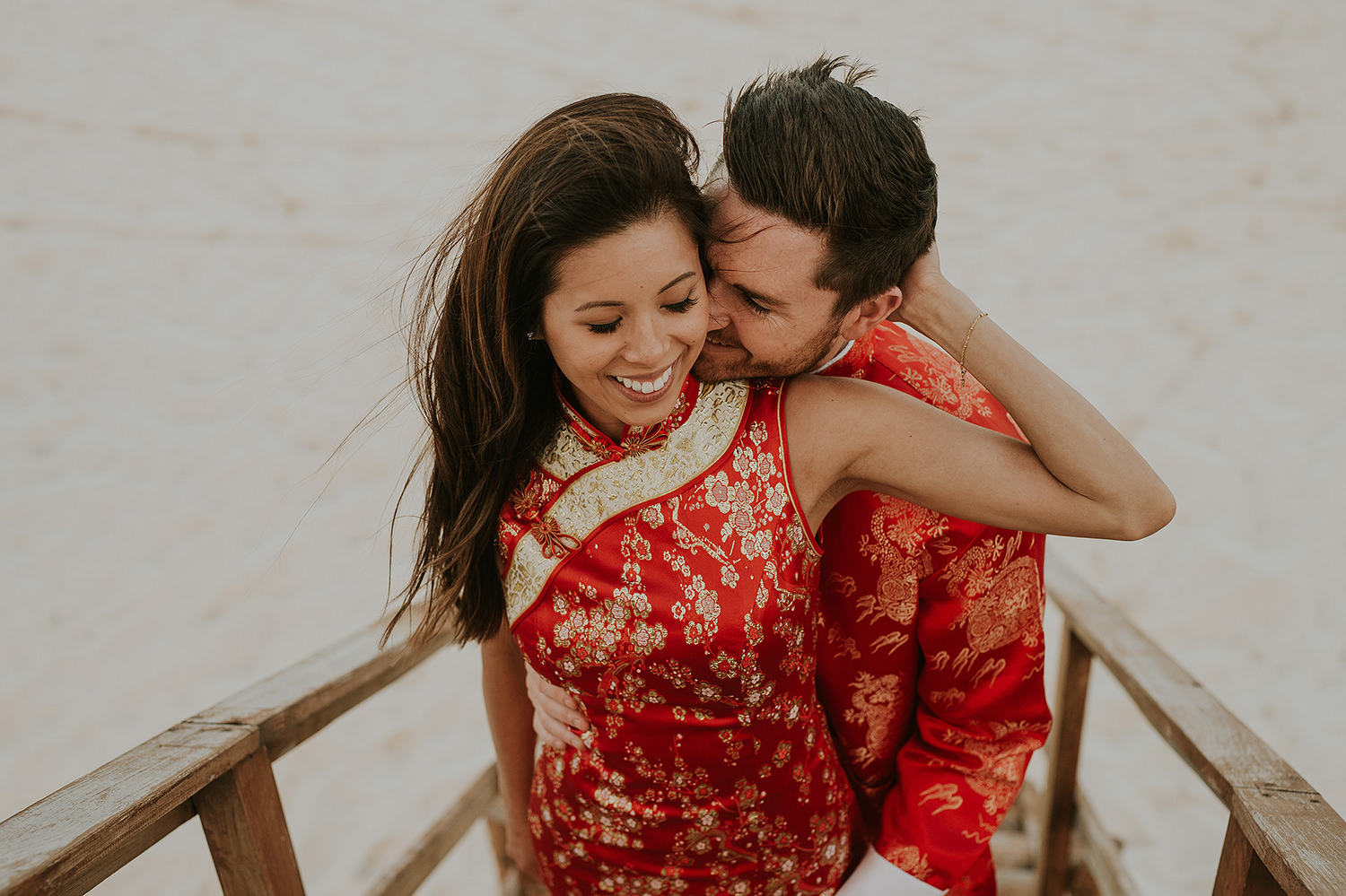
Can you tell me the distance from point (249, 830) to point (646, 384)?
0.87 metres

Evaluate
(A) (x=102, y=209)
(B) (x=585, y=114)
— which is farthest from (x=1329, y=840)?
(A) (x=102, y=209)

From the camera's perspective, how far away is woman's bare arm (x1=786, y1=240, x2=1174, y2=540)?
115 centimetres

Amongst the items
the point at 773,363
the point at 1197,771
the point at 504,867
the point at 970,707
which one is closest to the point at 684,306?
the point at 773,363

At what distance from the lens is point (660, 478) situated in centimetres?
123

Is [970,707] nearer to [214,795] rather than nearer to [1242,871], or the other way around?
[1242,871]

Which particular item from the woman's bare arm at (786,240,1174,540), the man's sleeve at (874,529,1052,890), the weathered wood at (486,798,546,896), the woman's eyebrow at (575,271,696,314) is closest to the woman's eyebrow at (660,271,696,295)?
the woman's eyebrow at (575,271,696,314)

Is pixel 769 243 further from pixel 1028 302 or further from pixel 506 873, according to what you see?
pixel 1028 302

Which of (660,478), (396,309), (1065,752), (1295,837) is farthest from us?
(396,309)

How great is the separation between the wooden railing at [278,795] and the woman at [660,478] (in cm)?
33

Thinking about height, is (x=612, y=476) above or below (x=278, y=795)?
above

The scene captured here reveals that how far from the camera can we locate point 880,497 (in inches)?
52.7

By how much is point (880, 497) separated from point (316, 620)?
365 cm

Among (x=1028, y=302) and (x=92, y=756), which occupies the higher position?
(x=1028, y=302)

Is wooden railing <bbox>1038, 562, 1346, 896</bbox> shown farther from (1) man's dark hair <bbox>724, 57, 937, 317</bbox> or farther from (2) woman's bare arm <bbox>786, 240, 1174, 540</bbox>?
(1) man's dark hair <bbox>724, 57, 937, 317</bbox>
